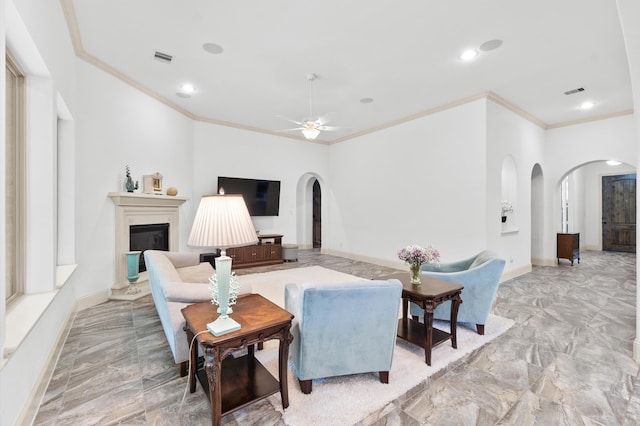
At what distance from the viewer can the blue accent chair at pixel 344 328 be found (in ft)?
6.40

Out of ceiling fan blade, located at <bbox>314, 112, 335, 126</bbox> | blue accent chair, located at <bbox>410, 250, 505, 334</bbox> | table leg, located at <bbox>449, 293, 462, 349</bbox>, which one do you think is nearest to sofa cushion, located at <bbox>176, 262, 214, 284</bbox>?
blue accent chair, located at <bbox>410, 250, 505, 334</bbox>

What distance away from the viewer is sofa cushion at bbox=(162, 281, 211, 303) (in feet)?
7.19

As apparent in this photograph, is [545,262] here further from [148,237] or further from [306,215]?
[148,237]

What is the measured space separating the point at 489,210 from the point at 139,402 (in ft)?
16.9

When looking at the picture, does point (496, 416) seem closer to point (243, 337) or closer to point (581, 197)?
point (243, 337)

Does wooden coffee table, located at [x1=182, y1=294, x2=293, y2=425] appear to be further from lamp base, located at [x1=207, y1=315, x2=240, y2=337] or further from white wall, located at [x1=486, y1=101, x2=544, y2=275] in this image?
white wall, located at [x1=486, y1=101, x2=544, y2=275]

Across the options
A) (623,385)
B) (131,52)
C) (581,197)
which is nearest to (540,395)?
(623,385)

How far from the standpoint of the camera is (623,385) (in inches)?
88.7

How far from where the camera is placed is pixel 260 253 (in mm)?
6891

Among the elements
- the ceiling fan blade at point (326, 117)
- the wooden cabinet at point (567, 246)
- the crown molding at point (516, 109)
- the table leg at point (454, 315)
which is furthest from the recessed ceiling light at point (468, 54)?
the wooden cabinet at point (567, 246)

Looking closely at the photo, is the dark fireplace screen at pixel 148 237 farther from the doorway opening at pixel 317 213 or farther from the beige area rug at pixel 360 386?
the doorway opening at pixel 317 213

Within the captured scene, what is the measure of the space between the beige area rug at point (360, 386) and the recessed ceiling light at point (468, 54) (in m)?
3.28

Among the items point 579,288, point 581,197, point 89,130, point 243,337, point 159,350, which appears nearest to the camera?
point 243,337

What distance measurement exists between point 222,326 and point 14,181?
207 cm
